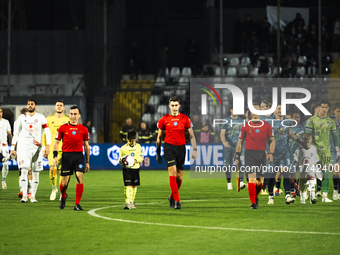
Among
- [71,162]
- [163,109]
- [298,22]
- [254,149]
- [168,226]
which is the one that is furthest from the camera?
[298,22]

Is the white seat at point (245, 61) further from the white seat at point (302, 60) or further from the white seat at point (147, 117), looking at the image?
the white seat at point (147, 117)

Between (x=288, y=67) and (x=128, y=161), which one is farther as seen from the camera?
(x=288, y=67)

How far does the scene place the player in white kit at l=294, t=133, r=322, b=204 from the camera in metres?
11.8

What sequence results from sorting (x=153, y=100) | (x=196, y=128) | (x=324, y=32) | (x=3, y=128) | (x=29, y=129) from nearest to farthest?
(x=29, y=129) < (x=3, y=128) < (x=196, y=128) < (x=153, y=100) < (x=324, y=32)

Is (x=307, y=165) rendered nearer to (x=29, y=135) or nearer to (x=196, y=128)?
(x=29, y=135)

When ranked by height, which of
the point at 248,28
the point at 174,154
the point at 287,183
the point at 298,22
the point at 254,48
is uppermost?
the point at 298,22

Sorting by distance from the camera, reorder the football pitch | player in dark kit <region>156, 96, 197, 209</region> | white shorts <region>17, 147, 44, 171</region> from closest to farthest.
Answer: the football pitch, player in dark kit <region>156, 96, 197, 209</region>, white shorts <region>17, 147, 44, 171</region>

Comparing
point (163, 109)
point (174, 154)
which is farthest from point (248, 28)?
point (174, 154)

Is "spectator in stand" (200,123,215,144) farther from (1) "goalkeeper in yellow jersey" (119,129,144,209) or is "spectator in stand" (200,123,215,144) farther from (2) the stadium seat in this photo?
(1) "goalkeeper in yellow jersey" (119,129,144,209)

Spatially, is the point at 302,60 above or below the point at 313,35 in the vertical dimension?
below

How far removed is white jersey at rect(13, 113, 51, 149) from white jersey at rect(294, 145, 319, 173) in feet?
17.2

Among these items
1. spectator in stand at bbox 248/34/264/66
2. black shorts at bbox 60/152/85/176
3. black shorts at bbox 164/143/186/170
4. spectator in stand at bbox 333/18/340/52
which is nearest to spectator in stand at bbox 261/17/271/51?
spectator in stand at bbox 248/34/264/66

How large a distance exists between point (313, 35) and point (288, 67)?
2.70 meters

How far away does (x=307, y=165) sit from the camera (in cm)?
1185
